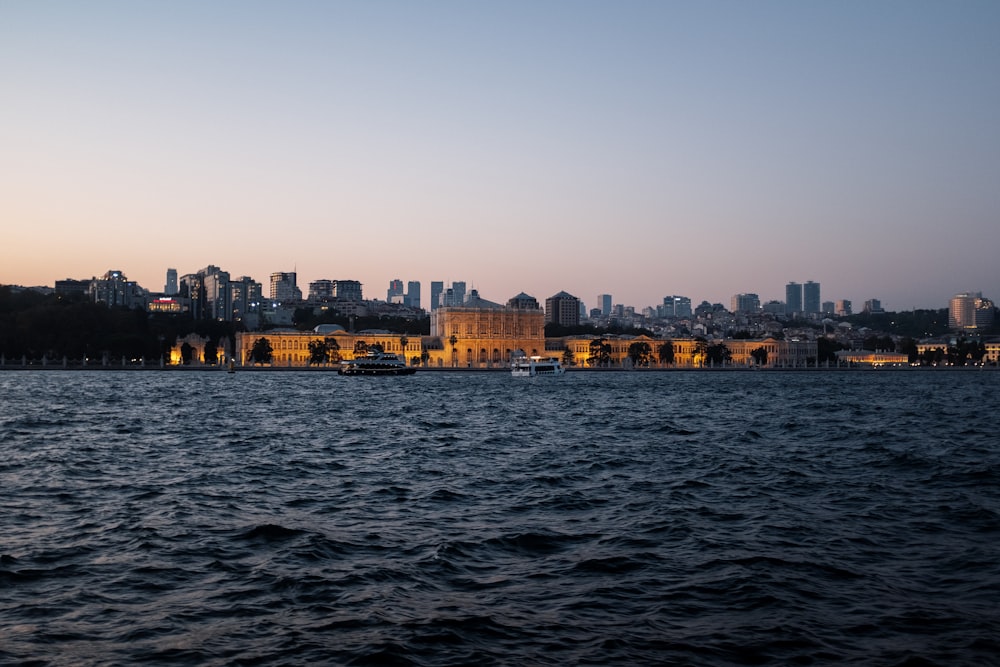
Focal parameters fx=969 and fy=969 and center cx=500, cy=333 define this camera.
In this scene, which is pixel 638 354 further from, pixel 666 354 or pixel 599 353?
pixel 599 353

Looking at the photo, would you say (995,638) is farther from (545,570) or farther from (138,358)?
(138,358)

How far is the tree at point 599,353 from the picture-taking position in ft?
552

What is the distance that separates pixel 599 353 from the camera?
16825 centimetres

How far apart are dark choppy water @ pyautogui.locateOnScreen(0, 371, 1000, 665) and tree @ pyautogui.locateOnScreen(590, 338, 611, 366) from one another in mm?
139500

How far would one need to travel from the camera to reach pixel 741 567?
12125mm

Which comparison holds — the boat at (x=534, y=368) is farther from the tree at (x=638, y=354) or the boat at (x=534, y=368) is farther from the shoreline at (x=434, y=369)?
the tree at (x=638, y=354)

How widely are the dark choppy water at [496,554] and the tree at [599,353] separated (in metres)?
140

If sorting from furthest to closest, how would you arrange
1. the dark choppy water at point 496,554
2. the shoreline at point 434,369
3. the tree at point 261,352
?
the tree at point 261,352 → the shoreline at point 434,369 → the dark choppy water at point 496,554

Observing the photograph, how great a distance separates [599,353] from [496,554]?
156m

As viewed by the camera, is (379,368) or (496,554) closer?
(496,554)

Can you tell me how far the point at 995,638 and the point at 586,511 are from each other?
7.94 metres

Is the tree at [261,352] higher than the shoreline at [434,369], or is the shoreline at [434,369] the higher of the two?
the tree at [261,352]

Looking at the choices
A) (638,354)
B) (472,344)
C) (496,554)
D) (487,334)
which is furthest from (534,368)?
(496,554)

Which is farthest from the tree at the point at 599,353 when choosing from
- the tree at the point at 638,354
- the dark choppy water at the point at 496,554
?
the dark choppy water at the point at 496,554
